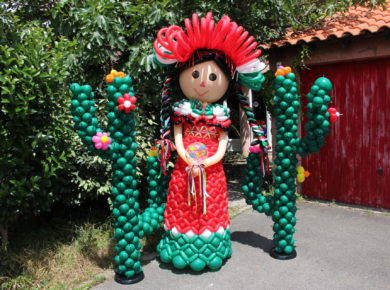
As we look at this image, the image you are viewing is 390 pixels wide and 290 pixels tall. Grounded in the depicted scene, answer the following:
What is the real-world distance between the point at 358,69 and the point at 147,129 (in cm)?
327

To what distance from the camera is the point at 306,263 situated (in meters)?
3.72

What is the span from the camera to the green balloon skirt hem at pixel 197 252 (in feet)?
11.4

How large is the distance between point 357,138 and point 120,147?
153 inches

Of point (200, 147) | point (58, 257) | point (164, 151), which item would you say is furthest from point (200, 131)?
point (58, 257)

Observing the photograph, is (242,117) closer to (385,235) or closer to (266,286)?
(385,235)

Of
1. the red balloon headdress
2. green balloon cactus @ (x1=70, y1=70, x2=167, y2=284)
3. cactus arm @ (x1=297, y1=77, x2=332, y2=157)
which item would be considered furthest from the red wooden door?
green balloon cactus @ (x1=70, y1=70, x2=167, y2=284)

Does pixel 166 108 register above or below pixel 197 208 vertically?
above

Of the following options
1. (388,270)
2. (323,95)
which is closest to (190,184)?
(323,95)

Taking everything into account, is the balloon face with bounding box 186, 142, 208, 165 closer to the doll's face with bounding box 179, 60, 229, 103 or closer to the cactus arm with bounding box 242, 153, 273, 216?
the doll's face with bounding box 179, 60, 229, 103

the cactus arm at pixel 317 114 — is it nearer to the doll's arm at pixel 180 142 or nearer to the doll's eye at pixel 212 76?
the doll's eye at pixel 212 76

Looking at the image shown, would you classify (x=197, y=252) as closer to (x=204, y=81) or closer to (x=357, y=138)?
(x=204, y=81)

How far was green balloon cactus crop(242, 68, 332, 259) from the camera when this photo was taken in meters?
3.27

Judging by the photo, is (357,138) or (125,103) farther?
(357,138)

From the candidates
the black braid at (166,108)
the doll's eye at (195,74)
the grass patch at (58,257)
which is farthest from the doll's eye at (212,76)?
the grass patch at (58,257)
